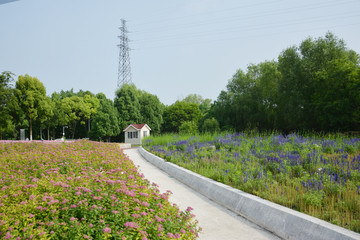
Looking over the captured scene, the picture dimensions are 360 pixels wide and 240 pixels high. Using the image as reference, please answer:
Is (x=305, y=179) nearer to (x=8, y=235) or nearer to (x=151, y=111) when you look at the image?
(x=8, y=235)

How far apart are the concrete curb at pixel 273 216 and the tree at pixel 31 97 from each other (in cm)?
4065

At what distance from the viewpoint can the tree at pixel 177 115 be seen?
196ft

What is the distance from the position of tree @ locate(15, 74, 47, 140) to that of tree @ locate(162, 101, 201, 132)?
2765cm

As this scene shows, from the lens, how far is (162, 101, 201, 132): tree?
59781 mm

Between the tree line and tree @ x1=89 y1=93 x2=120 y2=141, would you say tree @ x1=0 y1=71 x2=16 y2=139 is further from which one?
tree @ x1=89 y1=93 x2=120 y2=141

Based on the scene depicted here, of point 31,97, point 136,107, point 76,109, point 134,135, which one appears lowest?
point 134,135

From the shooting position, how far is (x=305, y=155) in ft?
24.3

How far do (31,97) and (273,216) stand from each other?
43324 mm

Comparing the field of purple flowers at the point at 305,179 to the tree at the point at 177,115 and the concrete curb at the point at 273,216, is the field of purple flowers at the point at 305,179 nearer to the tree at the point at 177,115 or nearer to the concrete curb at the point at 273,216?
the concrete curb at the point at 273,216

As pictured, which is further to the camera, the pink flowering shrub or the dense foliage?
the dense foliage

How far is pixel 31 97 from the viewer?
39062 mm

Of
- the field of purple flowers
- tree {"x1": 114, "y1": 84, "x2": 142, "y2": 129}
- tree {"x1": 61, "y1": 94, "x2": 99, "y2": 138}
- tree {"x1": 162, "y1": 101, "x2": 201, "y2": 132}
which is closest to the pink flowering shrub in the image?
the field of purple flowers

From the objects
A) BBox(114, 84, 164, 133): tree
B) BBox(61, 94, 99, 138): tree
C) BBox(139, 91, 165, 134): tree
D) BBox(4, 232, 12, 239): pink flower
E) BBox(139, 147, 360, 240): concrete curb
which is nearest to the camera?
BBox(4, 232, 12, 239): pink flower

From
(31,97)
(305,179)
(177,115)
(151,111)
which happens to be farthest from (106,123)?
(305,179)
